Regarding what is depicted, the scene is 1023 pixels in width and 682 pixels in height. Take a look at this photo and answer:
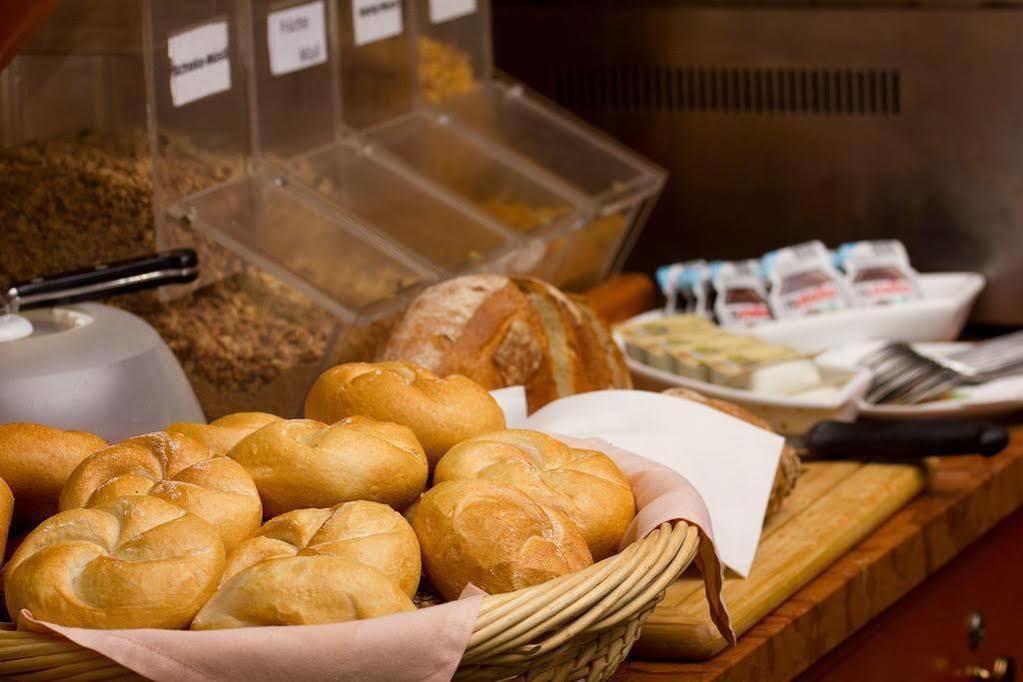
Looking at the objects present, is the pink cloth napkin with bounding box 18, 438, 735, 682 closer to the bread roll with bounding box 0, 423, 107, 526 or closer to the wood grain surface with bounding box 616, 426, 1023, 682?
the bread roll with bounding box 0, 423, 107, 526

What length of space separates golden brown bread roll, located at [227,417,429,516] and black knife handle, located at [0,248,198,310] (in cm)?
34


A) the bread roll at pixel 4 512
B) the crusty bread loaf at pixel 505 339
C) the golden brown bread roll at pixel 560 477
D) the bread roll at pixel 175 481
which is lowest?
the crusty bread loaf at pixel 505 339

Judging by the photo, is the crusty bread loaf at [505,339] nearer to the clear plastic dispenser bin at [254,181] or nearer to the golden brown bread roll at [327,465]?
the clear plastic dispenser bin at [254,181]

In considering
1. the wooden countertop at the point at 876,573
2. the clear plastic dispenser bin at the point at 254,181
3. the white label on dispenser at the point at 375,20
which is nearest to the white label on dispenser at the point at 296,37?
the clear plastic dispenser bin at the point at 254,181

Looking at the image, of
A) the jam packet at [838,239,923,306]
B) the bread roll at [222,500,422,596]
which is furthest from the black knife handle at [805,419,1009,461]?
the bread roll at [222,500,422,596]

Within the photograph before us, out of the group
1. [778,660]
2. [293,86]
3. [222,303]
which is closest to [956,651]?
[778,660]

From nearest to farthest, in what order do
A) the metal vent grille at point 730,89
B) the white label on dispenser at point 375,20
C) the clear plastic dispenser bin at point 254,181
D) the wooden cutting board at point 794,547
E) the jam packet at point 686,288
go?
1. the wooden cutting board at point 794,547
2. the clear plastic dispenser bin at point 254,181
3. the white label on dispenser at point 375,20
4. the jam packet at point 686,288
5. the metal vent grille at point 730,89

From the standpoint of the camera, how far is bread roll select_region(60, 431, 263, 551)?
941mm

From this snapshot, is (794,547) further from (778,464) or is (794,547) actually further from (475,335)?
(475,335)

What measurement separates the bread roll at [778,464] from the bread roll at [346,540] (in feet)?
1.98

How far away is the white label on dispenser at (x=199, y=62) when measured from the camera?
1525 millimetres

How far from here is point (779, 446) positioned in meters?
1.46

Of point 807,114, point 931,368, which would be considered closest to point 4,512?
point 931,368

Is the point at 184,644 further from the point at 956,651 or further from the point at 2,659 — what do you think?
the point at 956,651
